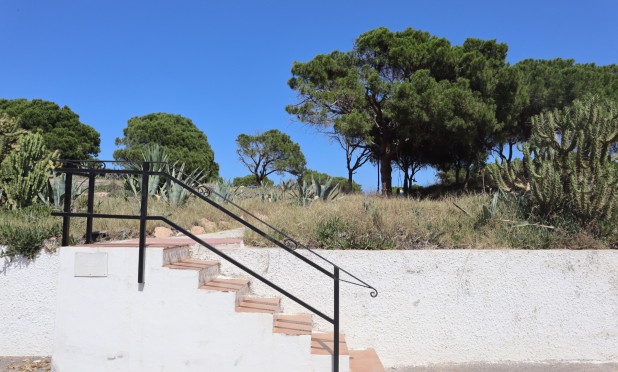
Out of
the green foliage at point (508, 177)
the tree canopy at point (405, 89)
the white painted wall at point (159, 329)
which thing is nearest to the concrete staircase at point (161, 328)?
the white painted wall at point (159, 329)

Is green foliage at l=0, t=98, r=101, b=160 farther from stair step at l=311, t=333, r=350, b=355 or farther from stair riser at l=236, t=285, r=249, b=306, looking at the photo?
stair step at l=311, t=333, r=350, b=355

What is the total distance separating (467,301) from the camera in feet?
16.7

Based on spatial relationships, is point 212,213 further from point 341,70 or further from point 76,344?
point 341,70

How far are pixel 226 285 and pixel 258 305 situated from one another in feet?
1.40

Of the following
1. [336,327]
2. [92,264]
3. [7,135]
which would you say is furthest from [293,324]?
[7,135]

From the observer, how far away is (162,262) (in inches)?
154

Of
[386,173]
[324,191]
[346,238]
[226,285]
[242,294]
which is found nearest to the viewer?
[226,285]

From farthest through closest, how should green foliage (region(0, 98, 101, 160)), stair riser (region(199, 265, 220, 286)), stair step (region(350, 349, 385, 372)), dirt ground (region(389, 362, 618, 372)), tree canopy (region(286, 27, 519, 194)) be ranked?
green foliage (region(0, 98, 101, 160)), tree canopy (region(286, 27, 519, 194)), dirt ground (region(389, 362, 618, 372)), stair step (region(350, 349, 385, 372)), stair riser (region(199, 265, 220, 286))

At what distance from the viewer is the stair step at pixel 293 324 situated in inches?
158

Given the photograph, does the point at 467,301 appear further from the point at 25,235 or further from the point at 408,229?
the point at 25,235

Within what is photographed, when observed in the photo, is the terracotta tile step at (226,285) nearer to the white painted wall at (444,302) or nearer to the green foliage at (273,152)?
the white painted wall at (444,302)

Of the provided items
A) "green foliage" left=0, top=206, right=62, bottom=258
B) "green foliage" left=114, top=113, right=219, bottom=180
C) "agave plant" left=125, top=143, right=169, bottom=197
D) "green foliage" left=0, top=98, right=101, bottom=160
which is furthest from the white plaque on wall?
"green foliage" left=0, top=98, right=101, bottom=160

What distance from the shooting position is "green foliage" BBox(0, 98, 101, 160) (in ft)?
101

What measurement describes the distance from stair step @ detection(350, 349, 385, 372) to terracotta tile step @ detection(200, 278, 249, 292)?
5.06 feet
